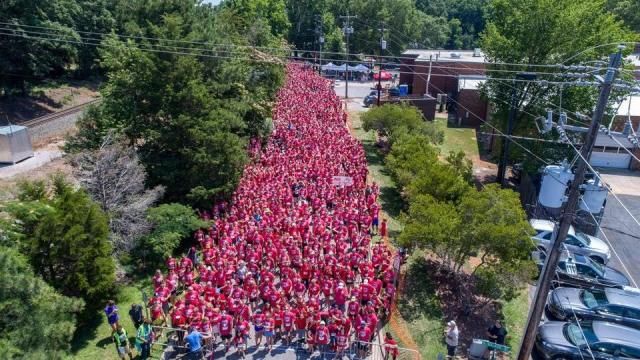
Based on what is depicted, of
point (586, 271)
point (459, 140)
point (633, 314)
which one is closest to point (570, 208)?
point (633, 314)

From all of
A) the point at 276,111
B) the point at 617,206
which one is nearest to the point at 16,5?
the point at 276,111

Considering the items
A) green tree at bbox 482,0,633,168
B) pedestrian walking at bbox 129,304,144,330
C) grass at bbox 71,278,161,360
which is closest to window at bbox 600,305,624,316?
green tree at bbox 482,0,633,168

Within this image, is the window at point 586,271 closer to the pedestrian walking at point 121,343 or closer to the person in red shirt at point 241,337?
the person in red shirt at point 241,337

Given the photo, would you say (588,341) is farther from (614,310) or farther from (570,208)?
(570,208)

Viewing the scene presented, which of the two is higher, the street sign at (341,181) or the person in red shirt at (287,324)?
the street sign at (341,181)

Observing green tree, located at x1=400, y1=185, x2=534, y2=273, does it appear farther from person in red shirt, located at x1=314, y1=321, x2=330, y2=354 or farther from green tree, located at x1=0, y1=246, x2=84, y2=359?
green tree, located at x1=0, y1=246, x2=84, y2=359

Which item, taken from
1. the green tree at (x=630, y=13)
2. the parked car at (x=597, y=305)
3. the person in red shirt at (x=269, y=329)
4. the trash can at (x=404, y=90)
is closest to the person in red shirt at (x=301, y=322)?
the person in red shirt at (x=269, y=329)
